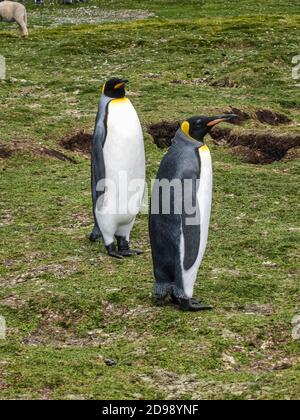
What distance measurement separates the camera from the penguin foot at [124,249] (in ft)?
28.5

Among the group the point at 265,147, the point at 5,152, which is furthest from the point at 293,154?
the point at 5,152

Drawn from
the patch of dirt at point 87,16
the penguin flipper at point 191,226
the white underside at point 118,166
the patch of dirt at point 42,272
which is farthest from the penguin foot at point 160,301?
the patch of dirt at point 87,16

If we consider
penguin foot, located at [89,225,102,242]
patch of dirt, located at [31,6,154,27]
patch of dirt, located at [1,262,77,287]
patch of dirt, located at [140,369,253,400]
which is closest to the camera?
patch of dirt, located at [140,369,253,400]

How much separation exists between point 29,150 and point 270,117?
3.97m

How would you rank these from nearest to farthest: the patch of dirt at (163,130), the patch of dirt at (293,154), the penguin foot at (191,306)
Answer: the penguin foot at (191,306) < the patch of dirt at (293,154) < the patch of dirt at (163,130)

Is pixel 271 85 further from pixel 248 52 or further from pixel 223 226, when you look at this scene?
pixel 223 226

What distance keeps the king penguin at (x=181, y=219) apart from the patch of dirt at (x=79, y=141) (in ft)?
18.3

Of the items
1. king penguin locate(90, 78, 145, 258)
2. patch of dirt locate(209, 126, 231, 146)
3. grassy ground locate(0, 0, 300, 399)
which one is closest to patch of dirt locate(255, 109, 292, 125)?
grassy ground locate(0, 0, 300, 399)

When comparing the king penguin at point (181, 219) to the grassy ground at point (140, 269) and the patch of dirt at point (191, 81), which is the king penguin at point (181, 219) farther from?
the patch of dirt at point (191, 81)

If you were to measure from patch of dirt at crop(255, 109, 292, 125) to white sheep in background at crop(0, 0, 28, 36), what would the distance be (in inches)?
400

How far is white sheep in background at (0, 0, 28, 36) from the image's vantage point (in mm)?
23816

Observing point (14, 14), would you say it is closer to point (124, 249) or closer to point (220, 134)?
point (220, 134)

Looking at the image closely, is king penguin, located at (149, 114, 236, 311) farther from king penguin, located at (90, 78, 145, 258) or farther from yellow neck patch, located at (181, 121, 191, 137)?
king penguin, located at (90, 78, 145, 258)
